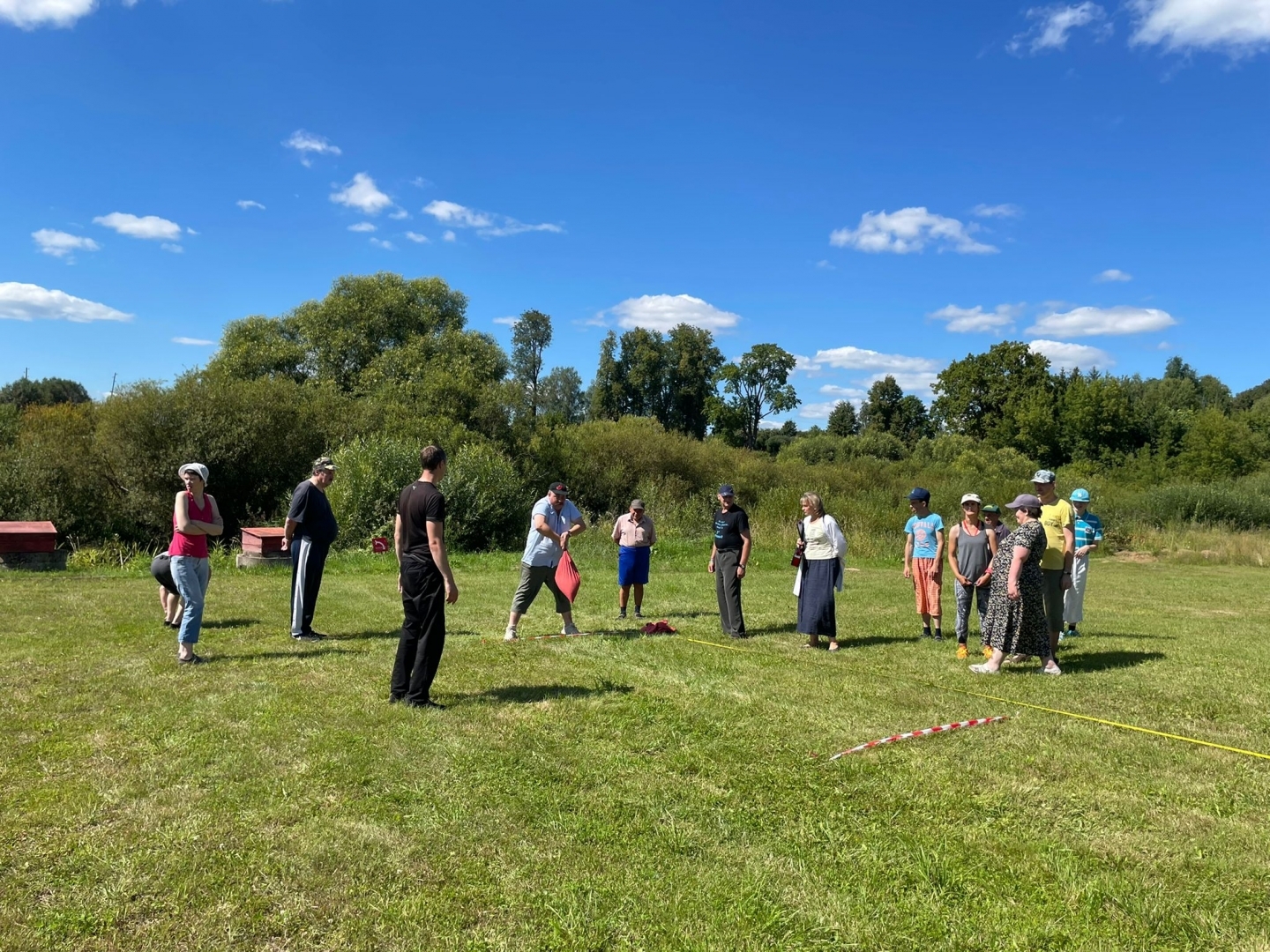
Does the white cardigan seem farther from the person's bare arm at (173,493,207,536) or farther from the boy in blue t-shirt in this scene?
the person's bare arm at (173,493,207,536)

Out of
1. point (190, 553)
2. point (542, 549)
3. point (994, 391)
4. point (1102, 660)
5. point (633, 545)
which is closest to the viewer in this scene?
point (190, 553)

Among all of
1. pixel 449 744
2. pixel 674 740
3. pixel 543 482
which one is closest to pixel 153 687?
pixel 449 744

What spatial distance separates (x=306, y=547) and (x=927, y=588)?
24.0 ft

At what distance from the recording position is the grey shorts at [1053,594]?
8.32 m

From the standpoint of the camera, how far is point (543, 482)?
31.8 meters

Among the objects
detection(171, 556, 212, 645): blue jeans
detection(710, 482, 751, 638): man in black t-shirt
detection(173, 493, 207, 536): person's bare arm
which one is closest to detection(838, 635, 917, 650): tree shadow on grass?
detection(710, 482, 751, 638): man in black t-shirt

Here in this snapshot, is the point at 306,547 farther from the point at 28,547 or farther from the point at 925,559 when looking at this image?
the point at 28,547

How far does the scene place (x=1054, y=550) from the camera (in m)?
8.37

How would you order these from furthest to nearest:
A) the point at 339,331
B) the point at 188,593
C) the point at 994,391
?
the point at 994,391 → the point at 339,331 → the point at 188,593

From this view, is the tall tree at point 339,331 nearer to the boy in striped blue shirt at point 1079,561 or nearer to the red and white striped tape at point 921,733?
the boy in striped blue shirt at point 1079,561

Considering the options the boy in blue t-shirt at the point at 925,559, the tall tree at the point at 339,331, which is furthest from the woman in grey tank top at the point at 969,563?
the tall tree at the point at 339,331

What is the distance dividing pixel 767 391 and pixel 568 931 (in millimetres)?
60829

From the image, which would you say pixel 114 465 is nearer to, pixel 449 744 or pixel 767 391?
pixel 449 744

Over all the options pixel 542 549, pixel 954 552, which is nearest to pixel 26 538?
pixel 542 549
